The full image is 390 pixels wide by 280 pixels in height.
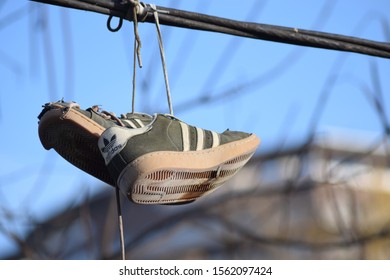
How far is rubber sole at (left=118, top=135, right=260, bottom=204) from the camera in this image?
260 centimetres

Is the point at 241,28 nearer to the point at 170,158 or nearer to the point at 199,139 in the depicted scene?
the point at 199,139

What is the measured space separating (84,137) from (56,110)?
4.0 inches

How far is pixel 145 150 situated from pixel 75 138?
213 mm

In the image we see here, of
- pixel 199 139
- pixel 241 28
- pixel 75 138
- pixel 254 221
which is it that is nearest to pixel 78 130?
pixel 75 138

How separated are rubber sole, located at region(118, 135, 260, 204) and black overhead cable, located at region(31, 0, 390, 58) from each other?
35 cm

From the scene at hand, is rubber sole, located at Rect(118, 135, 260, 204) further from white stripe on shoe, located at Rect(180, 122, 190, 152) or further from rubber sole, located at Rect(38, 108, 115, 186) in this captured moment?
rubber sole, located at Rect(38, 108, 115, 186)

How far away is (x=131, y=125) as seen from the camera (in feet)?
9.15

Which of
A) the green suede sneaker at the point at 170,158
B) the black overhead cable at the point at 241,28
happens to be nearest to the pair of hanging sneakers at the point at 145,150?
the green suede sneaker at the point at 170,158

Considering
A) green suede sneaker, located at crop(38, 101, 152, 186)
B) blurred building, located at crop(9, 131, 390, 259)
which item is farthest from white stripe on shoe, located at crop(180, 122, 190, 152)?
blurred building, located at crop(9, 131, 390, 259)

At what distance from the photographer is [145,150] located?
8.61 feet

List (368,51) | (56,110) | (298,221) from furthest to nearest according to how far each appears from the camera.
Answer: (298,221), (368,51), (56,110)

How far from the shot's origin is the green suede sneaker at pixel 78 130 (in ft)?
8.77
